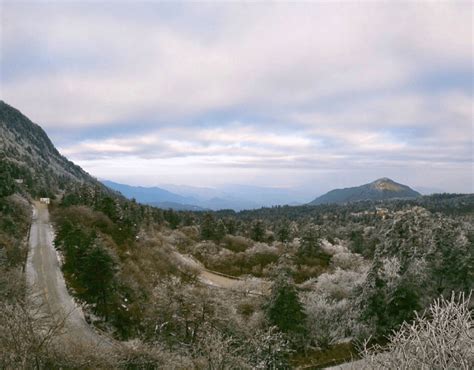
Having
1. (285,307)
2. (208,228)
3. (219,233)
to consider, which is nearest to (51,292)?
(285,307)

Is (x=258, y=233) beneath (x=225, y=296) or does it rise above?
above

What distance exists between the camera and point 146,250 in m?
52.2

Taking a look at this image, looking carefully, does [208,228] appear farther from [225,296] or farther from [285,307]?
[285,307]

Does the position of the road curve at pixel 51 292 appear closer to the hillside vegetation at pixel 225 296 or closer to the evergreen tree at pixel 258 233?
→ the hillside vegetation at pixel 225 296

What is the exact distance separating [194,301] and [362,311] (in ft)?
52.2

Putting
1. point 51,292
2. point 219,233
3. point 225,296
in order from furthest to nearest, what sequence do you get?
point 219,233
point 225,296
point 51,292

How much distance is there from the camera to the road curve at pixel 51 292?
25430 millimetres

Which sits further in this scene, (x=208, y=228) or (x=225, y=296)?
(x=208, y=228)

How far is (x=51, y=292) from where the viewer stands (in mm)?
35562

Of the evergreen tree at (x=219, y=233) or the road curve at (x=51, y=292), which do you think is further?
the evergreen tree at (x=219, y=233)

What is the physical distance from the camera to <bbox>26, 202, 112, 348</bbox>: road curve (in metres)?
25.4

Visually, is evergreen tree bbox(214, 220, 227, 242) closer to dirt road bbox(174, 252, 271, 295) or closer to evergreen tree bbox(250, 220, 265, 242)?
evergreen tree bbox(250, 220, 265, 242)

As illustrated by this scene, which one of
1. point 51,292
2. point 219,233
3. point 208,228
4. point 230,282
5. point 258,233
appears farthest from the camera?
point 258,233

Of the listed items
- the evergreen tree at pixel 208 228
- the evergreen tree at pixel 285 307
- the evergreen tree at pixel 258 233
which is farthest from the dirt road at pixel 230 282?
the evergreen tree at pixel 258 233
